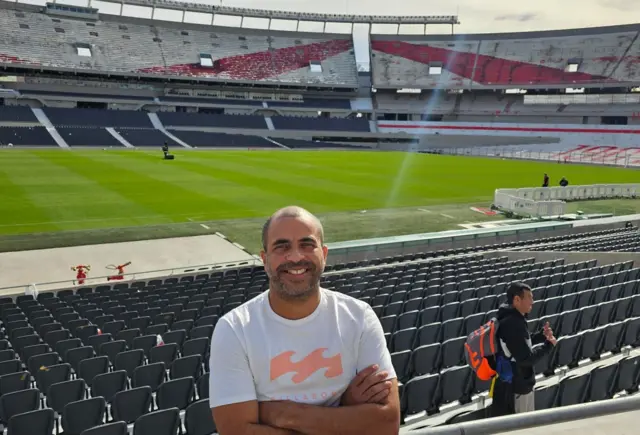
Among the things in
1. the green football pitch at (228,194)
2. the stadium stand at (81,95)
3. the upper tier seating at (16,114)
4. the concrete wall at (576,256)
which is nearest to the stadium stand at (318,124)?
the stadium stand at (81,95)

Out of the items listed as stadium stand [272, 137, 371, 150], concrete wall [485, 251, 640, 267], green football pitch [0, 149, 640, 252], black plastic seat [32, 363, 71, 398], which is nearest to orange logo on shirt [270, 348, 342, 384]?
black plastic seat [32, 363, 71, 398]

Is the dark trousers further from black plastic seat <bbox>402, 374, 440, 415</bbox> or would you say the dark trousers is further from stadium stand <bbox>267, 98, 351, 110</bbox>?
stadium stand <bbox>267, 98, 351, 110</bbox>

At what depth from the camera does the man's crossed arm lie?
2.28 m

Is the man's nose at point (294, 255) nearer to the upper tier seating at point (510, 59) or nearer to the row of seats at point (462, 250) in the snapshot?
the row of seats at point (462, 250)

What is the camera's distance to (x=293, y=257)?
2348 millimetres

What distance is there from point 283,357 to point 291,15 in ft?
313

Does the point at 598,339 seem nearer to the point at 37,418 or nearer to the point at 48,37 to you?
the point at 37,418

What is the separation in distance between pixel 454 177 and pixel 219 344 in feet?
131

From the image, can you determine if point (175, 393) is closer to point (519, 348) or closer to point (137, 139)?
point (519, 348)

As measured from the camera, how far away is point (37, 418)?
4.98 m

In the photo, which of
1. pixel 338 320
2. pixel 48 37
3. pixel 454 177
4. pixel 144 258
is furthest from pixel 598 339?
pixel 48 37

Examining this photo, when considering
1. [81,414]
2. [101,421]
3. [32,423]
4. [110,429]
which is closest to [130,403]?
[101,421]

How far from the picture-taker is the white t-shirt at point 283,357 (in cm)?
231

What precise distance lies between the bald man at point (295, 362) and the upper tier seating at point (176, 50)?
78460 mm
